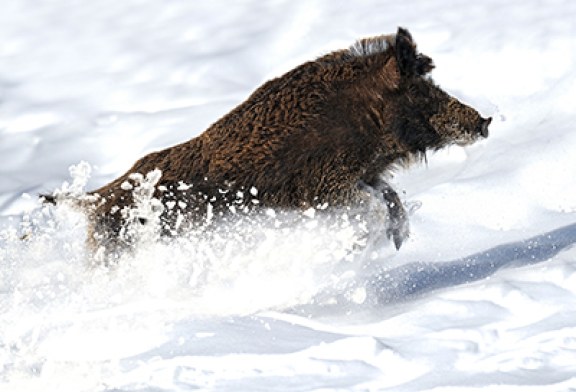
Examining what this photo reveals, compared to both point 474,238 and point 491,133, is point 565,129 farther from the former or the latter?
point 474,238

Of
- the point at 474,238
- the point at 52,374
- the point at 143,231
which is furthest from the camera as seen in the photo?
the point at 474,238

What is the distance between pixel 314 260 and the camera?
23.9 feet

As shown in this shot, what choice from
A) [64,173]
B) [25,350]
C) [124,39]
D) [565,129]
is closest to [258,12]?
[124,39]

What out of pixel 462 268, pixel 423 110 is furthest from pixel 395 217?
pixel 423 110

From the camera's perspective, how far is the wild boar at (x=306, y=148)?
7.00 m

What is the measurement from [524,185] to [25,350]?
12.6 ft

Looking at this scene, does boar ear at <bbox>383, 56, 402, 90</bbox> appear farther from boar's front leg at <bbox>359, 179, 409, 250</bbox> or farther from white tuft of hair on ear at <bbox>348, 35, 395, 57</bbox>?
boar's front leg at <bbox>359, 179, 409, 250</bbox>

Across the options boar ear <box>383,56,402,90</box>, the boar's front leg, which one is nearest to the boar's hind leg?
the boar's front leg

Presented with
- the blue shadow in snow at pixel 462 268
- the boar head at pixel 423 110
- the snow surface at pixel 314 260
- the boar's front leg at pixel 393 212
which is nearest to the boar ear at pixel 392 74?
Answer: the boar head at pixel 423 110

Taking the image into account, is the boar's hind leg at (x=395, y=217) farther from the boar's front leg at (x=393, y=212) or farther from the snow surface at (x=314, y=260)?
the snow surface at (x=314, y=260)

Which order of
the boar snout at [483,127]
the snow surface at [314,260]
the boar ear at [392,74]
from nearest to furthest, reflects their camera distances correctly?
the snow surface at [314,260], the boar ear at [392,74], the boar snout at [483,127]

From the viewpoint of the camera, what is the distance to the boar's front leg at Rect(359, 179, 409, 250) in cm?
736

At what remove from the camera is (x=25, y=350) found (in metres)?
6.05

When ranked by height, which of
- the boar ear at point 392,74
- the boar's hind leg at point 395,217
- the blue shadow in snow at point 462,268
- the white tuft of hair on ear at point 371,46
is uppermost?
the white tuft of hair on ear at point 371,46
